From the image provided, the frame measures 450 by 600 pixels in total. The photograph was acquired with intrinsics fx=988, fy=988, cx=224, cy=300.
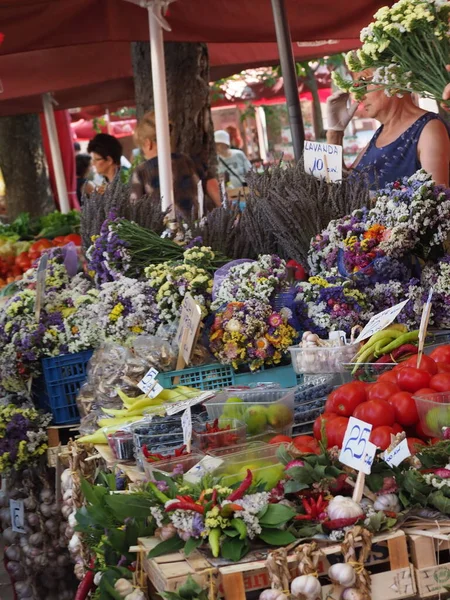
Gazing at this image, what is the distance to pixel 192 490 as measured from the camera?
2.34 metres

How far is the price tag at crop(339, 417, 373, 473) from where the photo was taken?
224cm

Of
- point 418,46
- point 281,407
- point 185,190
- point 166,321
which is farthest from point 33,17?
point 281,407

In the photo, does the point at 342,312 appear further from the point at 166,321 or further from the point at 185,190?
the point at 185,190

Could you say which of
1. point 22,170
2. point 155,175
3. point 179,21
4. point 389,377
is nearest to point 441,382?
point 389,377

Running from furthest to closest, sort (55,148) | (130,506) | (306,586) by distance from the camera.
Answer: (55,148) < (130,506) < (306,586)

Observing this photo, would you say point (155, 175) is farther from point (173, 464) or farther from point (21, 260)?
point (173, 464)

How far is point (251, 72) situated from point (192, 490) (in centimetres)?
1615

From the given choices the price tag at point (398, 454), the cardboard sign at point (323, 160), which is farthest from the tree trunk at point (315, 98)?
the price tag at point (398, 454)

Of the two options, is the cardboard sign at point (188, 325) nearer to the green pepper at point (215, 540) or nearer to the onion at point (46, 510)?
the onion at point (46, 510)

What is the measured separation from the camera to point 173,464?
264 cm

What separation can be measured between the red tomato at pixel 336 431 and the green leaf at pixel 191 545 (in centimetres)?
55

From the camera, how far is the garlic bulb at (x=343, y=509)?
86.4 inches

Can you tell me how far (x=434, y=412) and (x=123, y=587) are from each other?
35.4 inches

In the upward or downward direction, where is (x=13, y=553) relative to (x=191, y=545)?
downward
